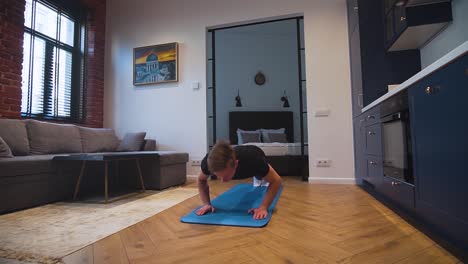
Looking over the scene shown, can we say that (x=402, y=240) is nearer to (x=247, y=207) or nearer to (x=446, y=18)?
(x=247, y=207)

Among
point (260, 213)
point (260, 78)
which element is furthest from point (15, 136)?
point (260, 78)

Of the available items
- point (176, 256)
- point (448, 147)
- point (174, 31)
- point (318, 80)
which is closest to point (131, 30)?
point (174, 31)

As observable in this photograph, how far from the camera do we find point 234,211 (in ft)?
6.27

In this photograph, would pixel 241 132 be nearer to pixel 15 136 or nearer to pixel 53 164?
pixel 53 164

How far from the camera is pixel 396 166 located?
5.86 ft

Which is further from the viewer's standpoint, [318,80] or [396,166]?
[318,80]

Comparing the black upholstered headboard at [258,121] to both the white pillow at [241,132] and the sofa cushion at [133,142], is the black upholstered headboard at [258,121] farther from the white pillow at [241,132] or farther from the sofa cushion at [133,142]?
the sofa cushion at [133,142]

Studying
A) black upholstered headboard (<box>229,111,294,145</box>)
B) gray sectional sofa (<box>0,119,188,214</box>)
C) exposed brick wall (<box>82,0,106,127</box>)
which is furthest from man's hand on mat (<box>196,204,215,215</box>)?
black upholstered headboard (<box>229,111,294,145</box>)

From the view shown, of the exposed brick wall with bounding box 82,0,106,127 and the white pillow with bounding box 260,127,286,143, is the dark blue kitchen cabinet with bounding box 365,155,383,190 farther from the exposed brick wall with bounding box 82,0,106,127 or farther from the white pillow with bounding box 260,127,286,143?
the exposed brick wall with bounding box 82,0,106,127

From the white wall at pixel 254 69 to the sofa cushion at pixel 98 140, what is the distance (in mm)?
2807

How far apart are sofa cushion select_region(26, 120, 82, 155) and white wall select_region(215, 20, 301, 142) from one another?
344 cm

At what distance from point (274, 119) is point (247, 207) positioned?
14.1ft

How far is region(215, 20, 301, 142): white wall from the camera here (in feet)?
20.7

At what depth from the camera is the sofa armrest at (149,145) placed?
372 centimetres
